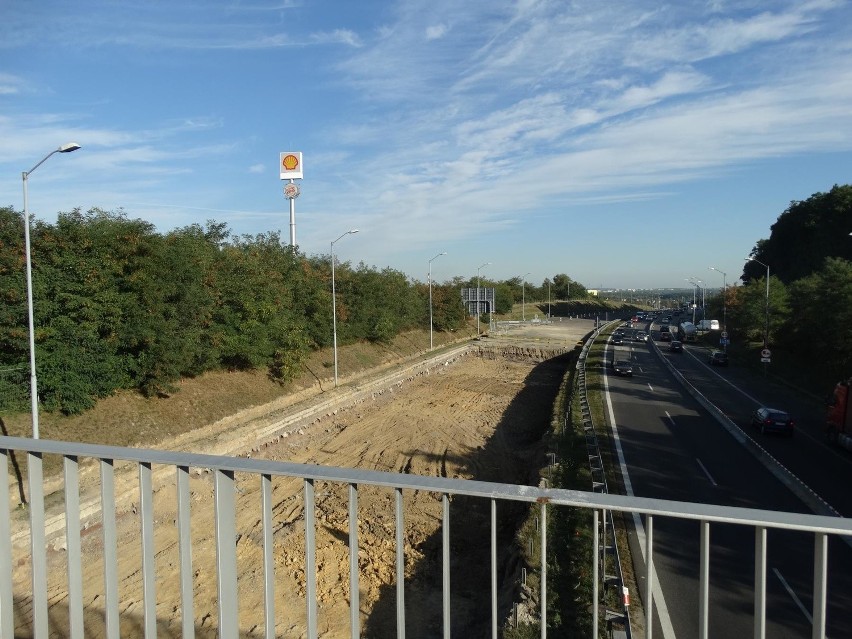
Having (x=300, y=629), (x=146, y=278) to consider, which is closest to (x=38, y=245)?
(x=146, y=278)

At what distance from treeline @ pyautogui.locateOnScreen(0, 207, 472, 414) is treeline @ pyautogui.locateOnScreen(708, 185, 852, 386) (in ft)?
87.3

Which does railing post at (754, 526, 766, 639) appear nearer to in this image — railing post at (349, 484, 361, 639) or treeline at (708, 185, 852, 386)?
railing post at (349, 484, 361, 639)

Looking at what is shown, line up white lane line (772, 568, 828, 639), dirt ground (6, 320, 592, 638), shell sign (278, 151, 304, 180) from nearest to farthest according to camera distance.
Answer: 1. white lane line (772, 568, 828, 639)
2. dirt ground (6, 320, 592, 638)
3. shell sign (278, 151, 304, 180)

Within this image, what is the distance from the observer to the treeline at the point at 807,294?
30763mm

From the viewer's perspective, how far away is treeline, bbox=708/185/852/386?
3076 cm

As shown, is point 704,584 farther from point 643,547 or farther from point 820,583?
point 643,547

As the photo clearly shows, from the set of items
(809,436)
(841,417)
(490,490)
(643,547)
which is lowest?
(809,436)

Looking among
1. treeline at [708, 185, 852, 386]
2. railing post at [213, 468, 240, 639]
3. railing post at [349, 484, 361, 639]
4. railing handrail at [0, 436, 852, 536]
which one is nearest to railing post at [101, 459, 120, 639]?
railing handrail at [0, 436, 852, 536]

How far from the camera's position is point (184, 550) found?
115 inches

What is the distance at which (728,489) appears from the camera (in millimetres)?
15750

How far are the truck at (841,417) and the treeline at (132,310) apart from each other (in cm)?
2205

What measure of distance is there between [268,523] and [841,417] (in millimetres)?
23355

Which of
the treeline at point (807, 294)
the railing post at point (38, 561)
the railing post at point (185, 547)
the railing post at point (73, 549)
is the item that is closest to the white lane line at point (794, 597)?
the railing post at point (185, 547)

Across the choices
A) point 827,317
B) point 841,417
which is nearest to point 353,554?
point 841,417
